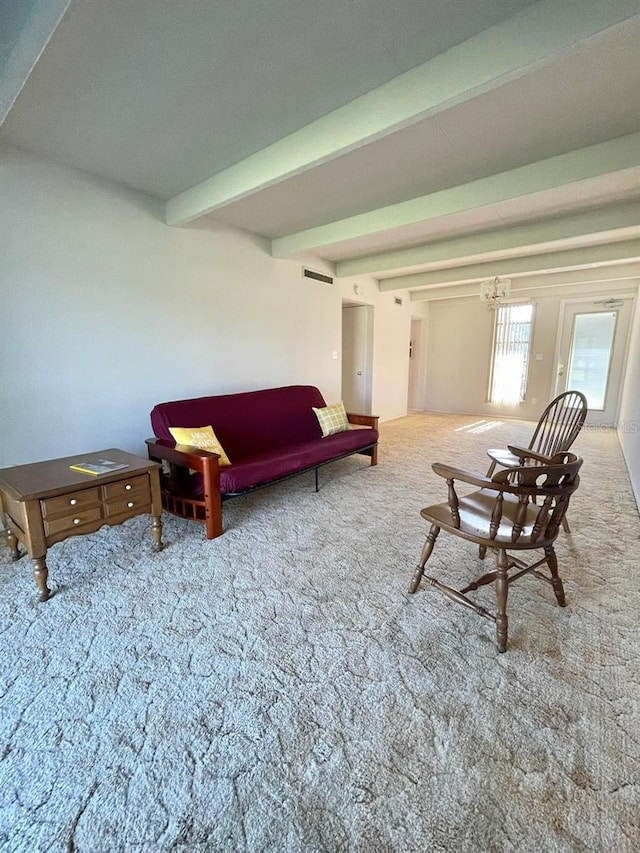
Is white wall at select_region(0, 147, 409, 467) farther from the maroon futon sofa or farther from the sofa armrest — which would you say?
the sofa armrest

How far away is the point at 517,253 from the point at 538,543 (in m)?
4.29

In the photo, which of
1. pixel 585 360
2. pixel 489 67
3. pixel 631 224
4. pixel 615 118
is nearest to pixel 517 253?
pixel 631 224

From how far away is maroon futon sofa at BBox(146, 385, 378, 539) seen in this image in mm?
2525

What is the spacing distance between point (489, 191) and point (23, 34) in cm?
282

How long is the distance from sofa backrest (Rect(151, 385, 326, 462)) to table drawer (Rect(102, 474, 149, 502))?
2.27 ft

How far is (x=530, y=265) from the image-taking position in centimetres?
462

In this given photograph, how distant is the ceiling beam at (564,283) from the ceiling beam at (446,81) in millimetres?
4928

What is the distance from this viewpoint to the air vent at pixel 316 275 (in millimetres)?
4629

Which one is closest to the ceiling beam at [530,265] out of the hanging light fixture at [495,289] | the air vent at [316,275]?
the hanging light fixture at [495,289]

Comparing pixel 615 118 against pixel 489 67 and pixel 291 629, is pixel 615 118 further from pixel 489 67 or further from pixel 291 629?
pixel 291 629

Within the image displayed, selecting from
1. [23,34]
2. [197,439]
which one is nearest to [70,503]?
[197,439]

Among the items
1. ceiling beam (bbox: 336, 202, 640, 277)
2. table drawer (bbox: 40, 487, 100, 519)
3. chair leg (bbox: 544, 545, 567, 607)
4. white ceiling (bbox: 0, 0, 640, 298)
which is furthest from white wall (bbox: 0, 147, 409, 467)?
chair leg (bbox: 544, 545, 567, 607)

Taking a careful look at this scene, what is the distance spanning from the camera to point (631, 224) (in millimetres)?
3191

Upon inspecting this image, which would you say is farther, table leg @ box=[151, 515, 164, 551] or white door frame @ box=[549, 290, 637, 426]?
white door frame @ box=[549, 290, 637, 426]
